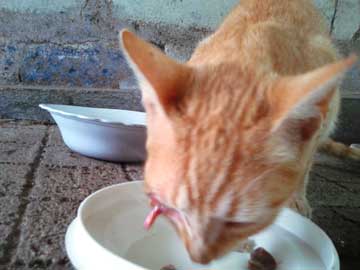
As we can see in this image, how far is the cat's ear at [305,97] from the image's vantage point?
70 centimetres

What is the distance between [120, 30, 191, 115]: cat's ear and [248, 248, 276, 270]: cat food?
417mm

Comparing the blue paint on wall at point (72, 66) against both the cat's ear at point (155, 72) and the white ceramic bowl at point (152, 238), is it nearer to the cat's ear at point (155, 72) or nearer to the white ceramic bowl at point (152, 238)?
the white ceramic bowl at point (152, 238)

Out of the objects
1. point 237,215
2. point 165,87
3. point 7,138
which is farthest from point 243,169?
point 7,138

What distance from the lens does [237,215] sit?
828 millimetres

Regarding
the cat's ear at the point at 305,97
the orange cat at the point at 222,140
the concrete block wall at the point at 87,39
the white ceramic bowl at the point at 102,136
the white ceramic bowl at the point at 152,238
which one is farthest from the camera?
the concrete block wall at the point at 87,39

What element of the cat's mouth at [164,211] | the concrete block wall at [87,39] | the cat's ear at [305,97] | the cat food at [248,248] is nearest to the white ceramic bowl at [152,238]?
the cat food at [248,248]

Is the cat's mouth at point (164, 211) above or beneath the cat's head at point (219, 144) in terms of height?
beneath

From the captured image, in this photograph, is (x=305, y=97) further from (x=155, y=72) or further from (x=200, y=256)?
(x=200, y=256)

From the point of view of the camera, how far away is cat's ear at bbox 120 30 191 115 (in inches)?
31.8

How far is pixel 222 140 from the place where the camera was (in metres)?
0.82

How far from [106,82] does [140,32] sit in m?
0.29

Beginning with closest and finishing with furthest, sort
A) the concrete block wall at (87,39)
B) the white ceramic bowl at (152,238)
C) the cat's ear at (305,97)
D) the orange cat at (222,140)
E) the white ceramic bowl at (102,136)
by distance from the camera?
1. the cat's ear at (305,97)
2. the orange cat at (222,140)
3. the white ceramic bowl at (152,238)
4. the white ceramic bowl at (102,136)
5. the concrete block wall at (87,39)

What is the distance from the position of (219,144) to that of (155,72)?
0.16m

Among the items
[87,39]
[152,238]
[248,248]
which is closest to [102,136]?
[152,238]
